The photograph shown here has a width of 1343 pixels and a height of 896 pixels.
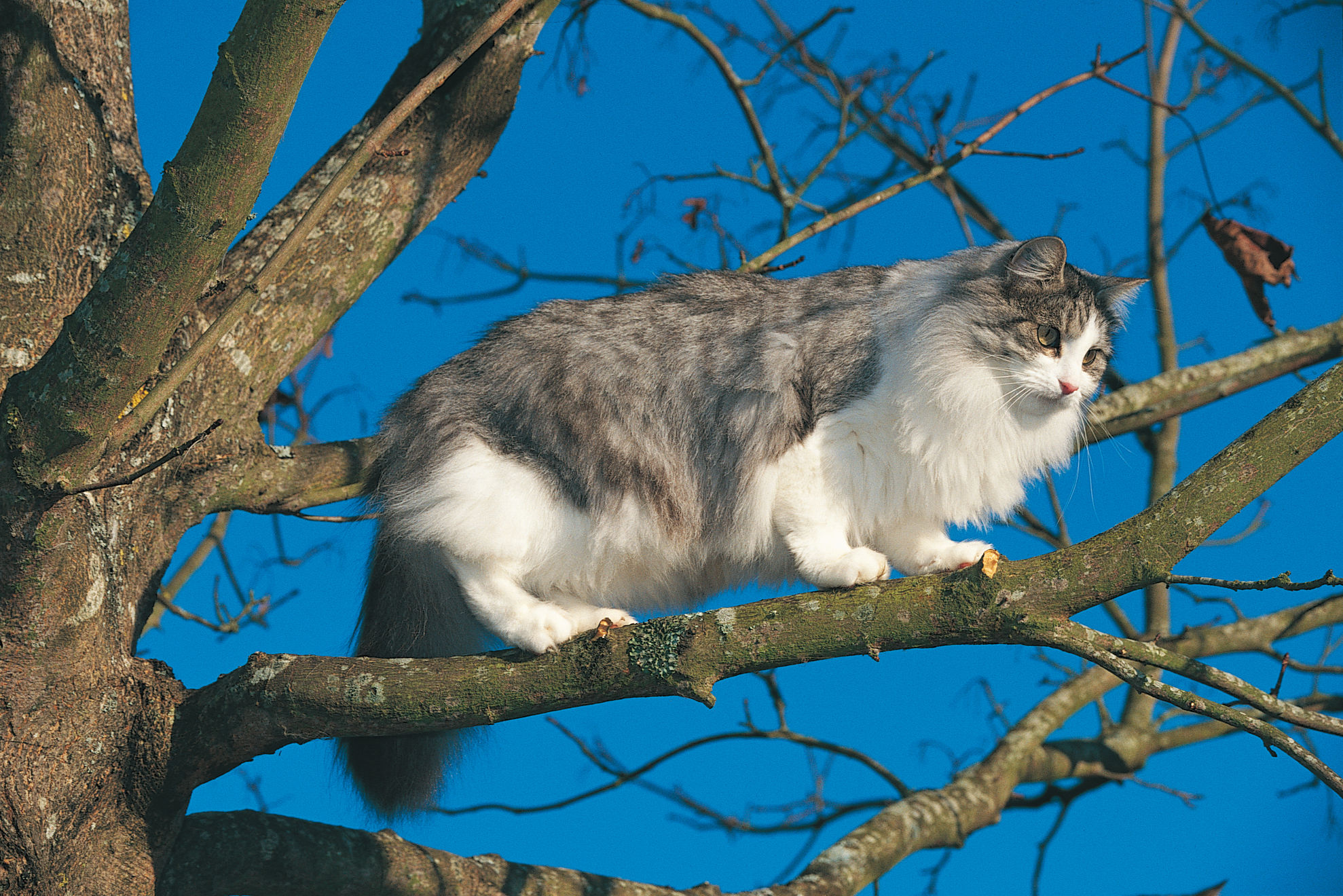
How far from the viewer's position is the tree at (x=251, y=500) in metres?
1.88

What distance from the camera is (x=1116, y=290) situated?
9.39ft

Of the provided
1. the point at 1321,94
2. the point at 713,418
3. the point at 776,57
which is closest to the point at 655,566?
the point at 713,418

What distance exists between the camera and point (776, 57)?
3818 mm

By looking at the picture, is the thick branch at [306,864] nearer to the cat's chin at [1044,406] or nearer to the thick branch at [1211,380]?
the cat's chin at [1044,406]

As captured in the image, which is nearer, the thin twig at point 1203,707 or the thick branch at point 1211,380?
the thin twig at point 1203,707

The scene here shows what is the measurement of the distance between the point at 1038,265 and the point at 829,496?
850mm

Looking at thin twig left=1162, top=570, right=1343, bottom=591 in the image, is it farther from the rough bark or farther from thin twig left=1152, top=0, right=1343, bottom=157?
thin twig left=1152, top=0, right=1343, bottom=157

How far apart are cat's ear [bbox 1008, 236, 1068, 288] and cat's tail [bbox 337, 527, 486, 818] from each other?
69.4 inches

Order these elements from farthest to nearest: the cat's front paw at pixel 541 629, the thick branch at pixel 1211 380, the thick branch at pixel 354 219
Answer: the thick branch at pixel 1211 380 → the thick branch at pixel 354 219 → the cat's front paw at pixel 541 629

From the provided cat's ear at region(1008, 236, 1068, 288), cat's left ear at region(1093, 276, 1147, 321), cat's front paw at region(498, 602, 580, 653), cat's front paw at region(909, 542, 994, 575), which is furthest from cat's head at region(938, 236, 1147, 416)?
cat's front paw at region(498, 602, 580, 653)

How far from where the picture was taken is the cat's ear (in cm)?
264

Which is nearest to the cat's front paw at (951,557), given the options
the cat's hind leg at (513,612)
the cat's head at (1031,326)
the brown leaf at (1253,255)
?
the cat's head at (1031,326)

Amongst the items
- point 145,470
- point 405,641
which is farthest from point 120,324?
point 405,641

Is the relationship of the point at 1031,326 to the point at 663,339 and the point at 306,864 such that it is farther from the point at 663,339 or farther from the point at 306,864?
the point at 306,864
